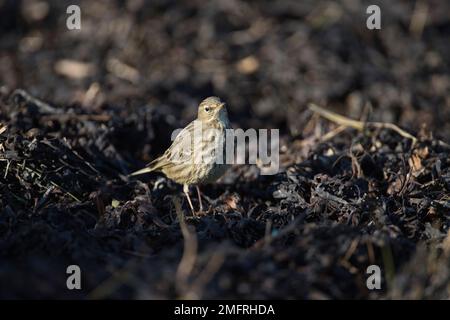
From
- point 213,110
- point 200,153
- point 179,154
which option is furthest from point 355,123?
point 179,154

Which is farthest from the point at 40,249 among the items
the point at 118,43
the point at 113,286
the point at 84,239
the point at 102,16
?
the point at 102,16

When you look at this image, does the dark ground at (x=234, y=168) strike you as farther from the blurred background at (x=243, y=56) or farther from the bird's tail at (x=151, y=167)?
the bird's tail at (x=151, y=167)

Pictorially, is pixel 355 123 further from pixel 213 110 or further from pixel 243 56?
pixel 243 56

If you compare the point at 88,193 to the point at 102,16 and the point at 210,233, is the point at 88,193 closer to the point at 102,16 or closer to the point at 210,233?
the point at 210,233

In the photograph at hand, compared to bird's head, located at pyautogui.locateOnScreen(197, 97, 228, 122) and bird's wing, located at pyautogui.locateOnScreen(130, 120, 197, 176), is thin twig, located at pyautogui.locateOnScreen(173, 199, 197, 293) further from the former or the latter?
bird's head, located at pyautogui.locateOnScreen(197, 97, 228, 122)

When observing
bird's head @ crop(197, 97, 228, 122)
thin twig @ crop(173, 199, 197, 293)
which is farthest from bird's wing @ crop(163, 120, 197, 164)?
thin twig @ crop(173, 199, 197, 293)

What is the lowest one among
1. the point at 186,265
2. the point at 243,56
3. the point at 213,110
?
the point at 186,265

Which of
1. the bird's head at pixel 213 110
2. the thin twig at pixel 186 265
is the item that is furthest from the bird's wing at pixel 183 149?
the thin twig at pixel 186 265
